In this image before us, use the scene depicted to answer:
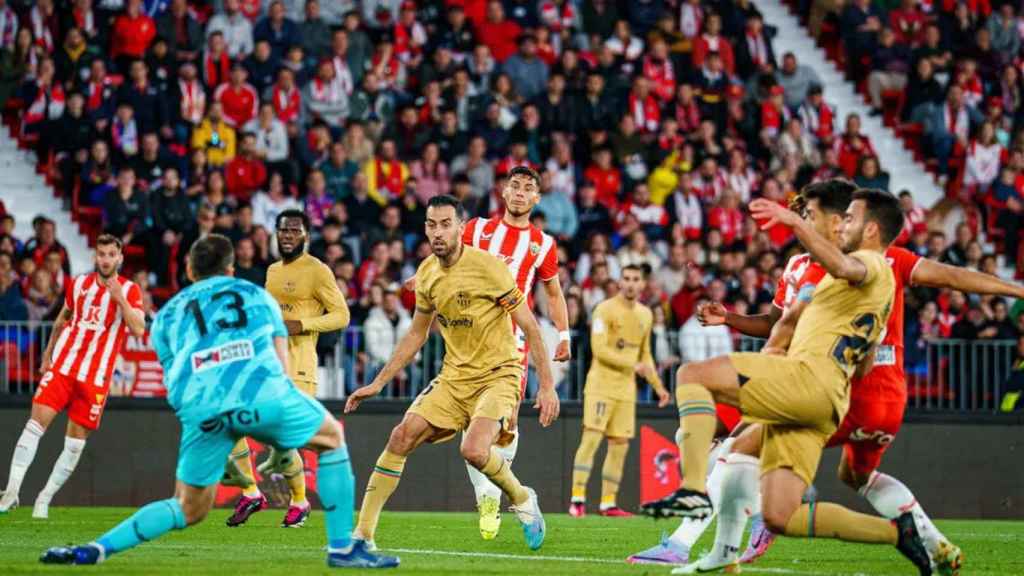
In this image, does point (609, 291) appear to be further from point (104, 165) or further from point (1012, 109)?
point (1012, 109)

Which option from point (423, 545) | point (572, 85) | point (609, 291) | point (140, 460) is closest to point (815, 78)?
point (572, 85)

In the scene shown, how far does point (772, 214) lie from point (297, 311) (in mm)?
6557

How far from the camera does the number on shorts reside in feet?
27.7

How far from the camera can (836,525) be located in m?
8.59

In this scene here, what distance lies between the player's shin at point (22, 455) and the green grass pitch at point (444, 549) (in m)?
0.28

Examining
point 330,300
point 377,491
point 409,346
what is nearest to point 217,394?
point 377,491

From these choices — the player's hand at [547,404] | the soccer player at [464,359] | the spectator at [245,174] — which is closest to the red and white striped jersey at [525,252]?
the soccer player at [464,359]

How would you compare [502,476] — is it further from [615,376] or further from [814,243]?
[615,376]

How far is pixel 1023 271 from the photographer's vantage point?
2297 centimetres

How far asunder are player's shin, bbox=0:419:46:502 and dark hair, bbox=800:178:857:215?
29.8 feet

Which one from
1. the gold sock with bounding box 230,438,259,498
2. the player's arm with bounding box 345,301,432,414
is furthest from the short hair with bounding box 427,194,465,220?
the gold sock with bounding box 230,438,259,498

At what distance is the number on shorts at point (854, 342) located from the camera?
8.45 metres

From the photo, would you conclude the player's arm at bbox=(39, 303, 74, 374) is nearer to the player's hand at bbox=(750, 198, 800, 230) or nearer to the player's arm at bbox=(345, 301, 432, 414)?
the player's arm at bbox=(345, 301, 432, 414)

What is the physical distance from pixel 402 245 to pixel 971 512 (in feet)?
24.7
